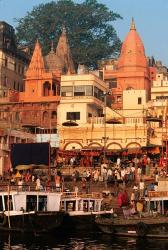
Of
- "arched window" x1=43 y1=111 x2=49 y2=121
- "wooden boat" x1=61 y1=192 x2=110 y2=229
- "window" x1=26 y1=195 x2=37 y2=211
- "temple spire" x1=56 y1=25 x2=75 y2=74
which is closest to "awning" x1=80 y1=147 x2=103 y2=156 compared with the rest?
"arched window" x1=43 y1=111 x2=49 y2=121

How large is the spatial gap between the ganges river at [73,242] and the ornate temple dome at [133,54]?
116ft

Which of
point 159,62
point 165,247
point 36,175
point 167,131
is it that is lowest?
point 165,247

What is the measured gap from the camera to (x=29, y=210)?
29.5m

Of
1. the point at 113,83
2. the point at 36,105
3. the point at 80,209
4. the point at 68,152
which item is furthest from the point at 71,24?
the point at 80,209

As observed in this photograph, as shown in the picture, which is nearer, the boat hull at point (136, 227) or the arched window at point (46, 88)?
the boat hull at point (136, 227)

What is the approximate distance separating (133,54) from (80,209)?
33.9m

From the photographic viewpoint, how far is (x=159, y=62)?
8044 cm

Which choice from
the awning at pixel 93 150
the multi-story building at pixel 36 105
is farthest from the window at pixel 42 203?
the multi-story building at pixel 36 105

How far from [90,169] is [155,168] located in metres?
4.31

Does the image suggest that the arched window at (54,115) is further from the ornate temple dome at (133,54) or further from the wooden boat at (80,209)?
the wooden boat at (80,209)

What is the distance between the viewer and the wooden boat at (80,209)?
3019cm

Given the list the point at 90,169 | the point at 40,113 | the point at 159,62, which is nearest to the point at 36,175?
the point at 90,169

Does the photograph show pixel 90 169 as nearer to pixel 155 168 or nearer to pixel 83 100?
pixel 155 168

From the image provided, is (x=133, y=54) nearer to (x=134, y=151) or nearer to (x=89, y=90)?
(x=89, y=90)
